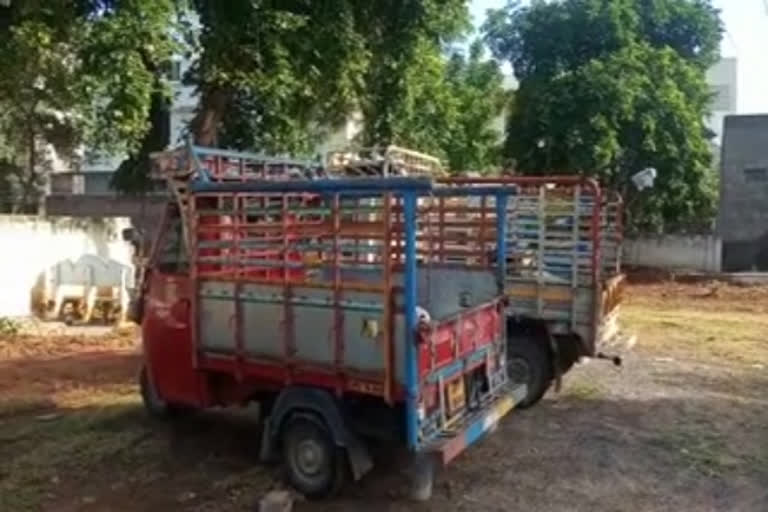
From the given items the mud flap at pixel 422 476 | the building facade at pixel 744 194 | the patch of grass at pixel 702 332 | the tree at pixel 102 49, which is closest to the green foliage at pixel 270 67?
the tree at pixel 102 49

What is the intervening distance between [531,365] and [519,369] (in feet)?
0.36

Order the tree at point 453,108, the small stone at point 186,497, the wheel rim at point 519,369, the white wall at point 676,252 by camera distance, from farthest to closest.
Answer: the white wall at point 676,252, the tree at point 453,108, the wheel rim at point 519,369, the small stone at point 186,497

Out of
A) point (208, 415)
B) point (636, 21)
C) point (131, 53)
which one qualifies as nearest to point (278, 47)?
point (131, 53)

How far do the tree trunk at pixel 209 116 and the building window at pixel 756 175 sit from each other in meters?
17.4

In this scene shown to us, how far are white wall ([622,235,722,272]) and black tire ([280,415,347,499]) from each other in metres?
19.5

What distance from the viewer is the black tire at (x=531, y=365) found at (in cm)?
744

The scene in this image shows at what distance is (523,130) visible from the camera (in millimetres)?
22328

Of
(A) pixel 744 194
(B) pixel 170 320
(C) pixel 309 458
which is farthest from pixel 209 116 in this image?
(A) pixel 744 194

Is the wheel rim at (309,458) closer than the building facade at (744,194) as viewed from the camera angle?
Yes

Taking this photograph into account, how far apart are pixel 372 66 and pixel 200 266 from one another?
8.41 metres

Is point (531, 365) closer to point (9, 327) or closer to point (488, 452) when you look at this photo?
point (488, 452)

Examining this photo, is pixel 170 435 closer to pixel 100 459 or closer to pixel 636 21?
pixel 100 459

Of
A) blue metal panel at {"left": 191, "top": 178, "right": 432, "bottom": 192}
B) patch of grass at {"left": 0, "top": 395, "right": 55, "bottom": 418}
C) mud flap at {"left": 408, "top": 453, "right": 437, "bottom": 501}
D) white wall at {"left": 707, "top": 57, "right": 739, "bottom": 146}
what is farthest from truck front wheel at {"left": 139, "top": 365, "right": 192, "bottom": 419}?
white wall at {"left": 707, "top": 57, "right": 739, "bottom": 146}

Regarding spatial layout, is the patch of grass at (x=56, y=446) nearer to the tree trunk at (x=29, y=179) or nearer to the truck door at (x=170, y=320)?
the truck door at (x=170, y=320)
